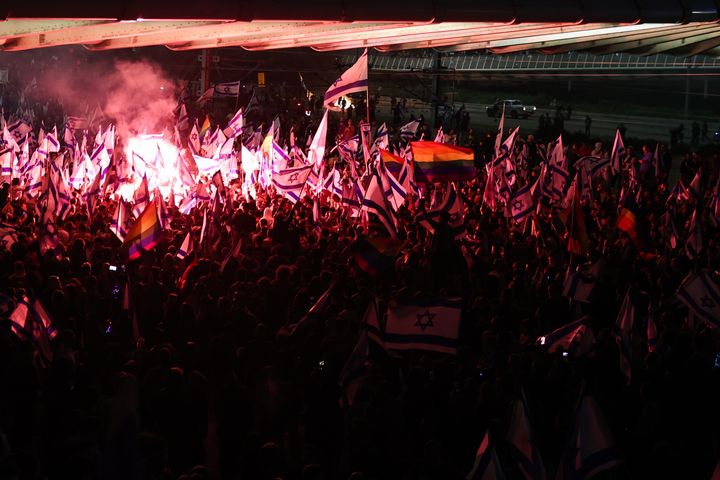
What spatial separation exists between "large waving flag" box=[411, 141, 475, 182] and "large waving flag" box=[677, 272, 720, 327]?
6.94 meters

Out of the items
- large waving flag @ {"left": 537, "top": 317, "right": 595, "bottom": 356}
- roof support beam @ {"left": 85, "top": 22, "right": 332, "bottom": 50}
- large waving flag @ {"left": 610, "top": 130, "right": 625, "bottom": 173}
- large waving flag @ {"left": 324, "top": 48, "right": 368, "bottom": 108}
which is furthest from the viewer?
large waving flag @ {"left": 610, "top": 130, "right": 625, "bottom": 173}

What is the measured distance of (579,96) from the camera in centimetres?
5000

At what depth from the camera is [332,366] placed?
791 centimetres

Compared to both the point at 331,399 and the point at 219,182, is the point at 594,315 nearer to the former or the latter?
the point at 331,399

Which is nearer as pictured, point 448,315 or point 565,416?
point 565,416

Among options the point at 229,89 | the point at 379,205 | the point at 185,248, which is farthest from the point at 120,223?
the point at 229,89

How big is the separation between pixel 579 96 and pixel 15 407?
148 ft

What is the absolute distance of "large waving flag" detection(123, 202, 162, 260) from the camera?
36.9ft

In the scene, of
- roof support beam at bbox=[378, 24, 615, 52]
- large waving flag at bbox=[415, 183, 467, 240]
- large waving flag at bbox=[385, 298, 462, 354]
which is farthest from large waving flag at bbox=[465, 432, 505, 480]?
roof support beam at bbox=[378, 24, 615, 52]

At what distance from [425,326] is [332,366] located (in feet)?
2.51

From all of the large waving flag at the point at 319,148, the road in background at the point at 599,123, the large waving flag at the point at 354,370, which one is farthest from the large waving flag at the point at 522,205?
the road in background at the point at 599,123

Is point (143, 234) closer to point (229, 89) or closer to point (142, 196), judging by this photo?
point (142, 196)

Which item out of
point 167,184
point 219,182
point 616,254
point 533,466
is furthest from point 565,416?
point 167,184

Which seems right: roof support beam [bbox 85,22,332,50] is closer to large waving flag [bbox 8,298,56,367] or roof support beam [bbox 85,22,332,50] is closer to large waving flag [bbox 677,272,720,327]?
large waving flag [bbox 677,272,720,327]
